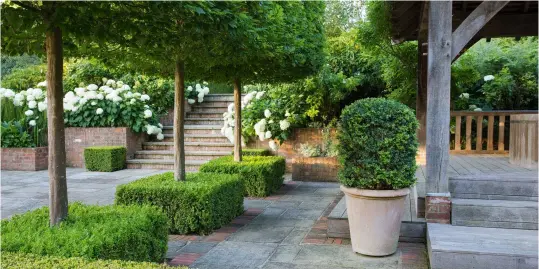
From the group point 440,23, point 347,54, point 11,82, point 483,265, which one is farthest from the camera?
point 11,82

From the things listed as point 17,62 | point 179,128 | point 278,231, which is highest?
point 17,62

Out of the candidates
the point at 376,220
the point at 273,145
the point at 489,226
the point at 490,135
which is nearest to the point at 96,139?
the point at 273,145

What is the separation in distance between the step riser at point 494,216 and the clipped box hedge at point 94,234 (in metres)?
2.85

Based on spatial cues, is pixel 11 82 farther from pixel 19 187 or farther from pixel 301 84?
pixel 301 84

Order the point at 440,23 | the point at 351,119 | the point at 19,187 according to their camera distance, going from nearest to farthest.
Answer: the point at 351,119
the point at 440,23
the point at 19,187

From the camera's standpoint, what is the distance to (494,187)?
501 centimetres

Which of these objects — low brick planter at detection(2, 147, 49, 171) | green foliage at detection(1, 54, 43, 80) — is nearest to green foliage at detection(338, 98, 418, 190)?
low brick planter at detection(2, 147, 49, 171)

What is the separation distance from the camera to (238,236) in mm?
5211

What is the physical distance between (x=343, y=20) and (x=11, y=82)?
13512 mm

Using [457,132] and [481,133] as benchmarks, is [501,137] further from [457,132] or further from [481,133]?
[457,132]

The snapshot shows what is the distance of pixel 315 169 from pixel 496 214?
4932mm

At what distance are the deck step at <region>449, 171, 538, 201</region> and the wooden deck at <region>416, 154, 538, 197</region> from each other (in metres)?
0.26

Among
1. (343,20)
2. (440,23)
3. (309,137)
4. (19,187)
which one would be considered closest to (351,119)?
(440,23)

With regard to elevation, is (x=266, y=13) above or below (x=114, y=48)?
above
